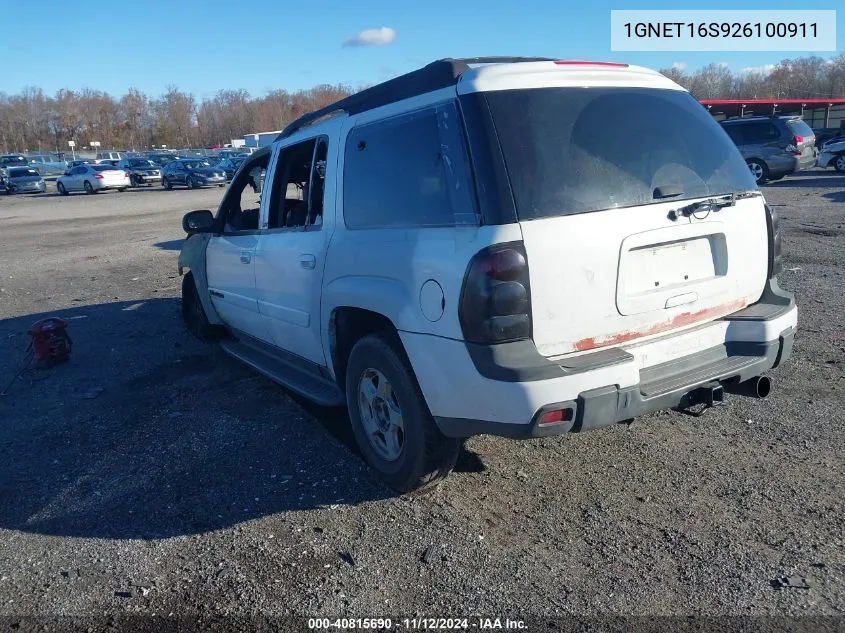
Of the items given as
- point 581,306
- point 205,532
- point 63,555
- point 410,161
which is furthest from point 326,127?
point 63,555

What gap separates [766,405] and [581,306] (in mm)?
2311

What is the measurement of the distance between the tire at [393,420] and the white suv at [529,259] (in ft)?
0.04

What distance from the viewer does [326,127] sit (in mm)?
4375

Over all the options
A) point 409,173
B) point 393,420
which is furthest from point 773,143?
point 393,420

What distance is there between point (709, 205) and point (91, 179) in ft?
132

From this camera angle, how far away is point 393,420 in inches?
148

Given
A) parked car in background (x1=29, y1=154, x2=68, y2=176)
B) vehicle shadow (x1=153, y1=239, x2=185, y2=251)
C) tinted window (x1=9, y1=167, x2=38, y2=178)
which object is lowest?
vehicle shadow (x1=153, y1=239, x2=185, y2=251)

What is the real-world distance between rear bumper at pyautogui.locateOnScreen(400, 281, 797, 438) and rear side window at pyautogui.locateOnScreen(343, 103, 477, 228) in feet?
2.06

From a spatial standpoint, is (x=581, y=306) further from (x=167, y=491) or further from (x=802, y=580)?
(x=167, y=491)

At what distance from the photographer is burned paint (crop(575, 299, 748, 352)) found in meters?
3.23

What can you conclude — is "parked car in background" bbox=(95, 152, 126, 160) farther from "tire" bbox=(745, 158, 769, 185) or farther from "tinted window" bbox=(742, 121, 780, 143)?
"tire" bbox=(745, 158, 769, 185)

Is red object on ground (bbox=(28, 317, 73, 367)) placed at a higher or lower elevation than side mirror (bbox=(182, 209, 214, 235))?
lower

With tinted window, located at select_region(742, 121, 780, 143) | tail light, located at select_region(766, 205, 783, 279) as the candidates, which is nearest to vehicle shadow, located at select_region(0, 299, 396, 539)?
tail light, located at select_region(766, 205, 783, 279)

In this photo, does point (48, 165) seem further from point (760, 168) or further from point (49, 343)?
point (49, 343)
